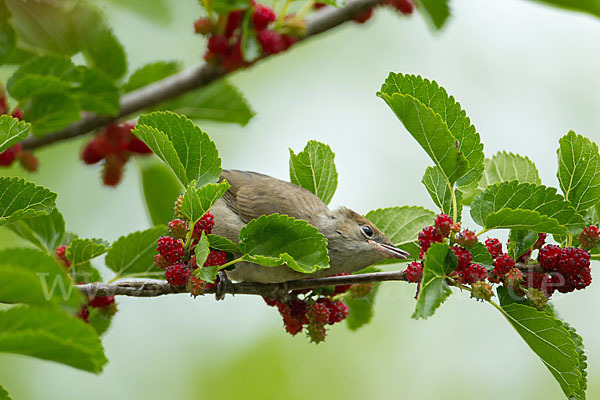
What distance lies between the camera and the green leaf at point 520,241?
249 cm

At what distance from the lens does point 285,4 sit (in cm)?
371

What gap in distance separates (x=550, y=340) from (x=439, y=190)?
2.14ft

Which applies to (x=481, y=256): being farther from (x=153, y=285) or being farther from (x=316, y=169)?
(x=153, y=285)

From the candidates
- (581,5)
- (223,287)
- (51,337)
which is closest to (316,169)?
(223,287)

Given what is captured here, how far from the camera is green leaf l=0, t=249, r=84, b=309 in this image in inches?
56.2

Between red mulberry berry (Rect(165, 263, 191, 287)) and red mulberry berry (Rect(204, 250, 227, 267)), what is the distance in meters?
0.09

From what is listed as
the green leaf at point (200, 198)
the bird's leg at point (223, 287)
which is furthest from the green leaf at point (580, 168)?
the bird's leg at point (223, 287)

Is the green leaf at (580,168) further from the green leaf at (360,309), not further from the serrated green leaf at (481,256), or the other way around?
the green leaf at (360,309)

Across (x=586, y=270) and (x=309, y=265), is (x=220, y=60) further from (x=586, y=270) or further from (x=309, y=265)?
(x=586, y=270)

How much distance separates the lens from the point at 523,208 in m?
2.40

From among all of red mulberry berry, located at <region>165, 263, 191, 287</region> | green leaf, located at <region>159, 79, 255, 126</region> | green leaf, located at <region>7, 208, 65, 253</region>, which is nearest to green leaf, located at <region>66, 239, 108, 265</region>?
green leaf, located at <region>7, 208, 65, 253</region>

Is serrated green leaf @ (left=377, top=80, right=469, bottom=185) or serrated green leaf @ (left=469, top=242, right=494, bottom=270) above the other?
serrated green leaf @ (left=377, top=80, right=469, bottom=185)

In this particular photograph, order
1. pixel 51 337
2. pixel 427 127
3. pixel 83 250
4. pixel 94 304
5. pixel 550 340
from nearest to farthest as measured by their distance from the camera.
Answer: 1. pixel 51 337
2. pixel 427 127
3. pixel 550 340
4. pixel 83 250
5. pixel 94 304

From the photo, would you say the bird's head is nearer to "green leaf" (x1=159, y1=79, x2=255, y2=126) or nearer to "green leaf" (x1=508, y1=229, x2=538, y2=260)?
"green leaf" (x1=508, y1=229, x2=538, y2=260)
